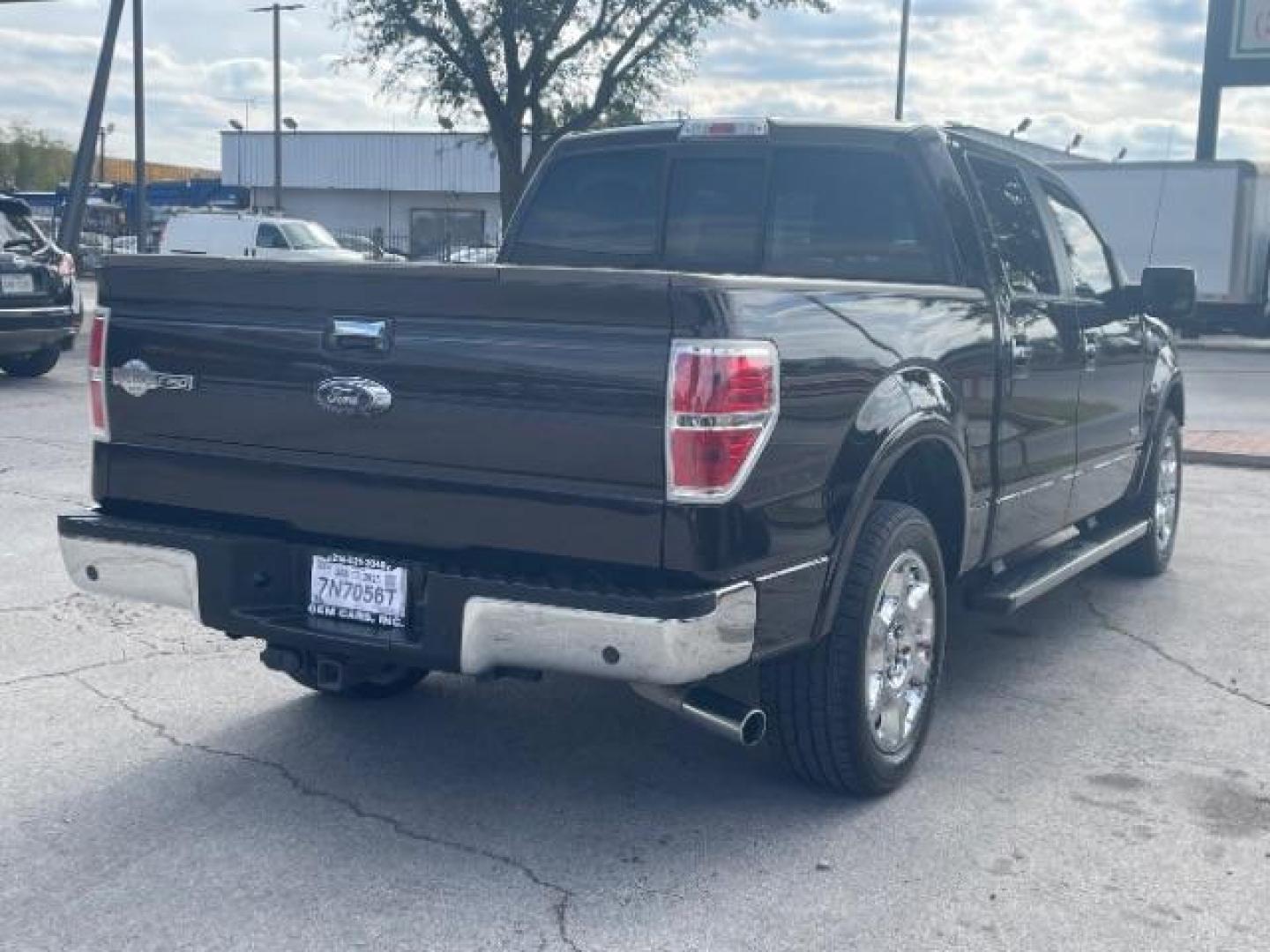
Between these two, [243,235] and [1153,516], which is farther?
[243,235]

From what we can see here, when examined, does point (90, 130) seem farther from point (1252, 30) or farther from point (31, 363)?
point (1252, 30)

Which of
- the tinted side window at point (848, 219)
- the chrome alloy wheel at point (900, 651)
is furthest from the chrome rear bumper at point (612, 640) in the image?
the tinted side window at point (848, 219)

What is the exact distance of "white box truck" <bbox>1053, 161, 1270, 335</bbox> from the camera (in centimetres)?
2548

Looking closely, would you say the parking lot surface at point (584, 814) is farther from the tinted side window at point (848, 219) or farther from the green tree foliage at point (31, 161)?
the green tree foliage at point (31, 161)

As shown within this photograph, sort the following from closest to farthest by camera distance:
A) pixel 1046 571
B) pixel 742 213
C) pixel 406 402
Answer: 1. pixel 406 402
2. pixel 742 213
3. pixel 1046 571

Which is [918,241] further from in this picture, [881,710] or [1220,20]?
[1220,20]

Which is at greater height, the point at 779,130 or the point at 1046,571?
the point at 779,130

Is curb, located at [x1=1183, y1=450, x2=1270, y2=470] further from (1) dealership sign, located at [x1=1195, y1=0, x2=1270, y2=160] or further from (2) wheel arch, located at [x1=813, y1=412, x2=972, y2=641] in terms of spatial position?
(1) dealership sign, located at [x1=1195, y1=0, x2=1270, y2=160]

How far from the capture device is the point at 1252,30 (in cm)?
2755

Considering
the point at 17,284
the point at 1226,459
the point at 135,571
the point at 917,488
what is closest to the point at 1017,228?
the point at 917,488

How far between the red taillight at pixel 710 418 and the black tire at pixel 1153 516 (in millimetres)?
4187

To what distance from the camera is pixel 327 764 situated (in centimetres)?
471

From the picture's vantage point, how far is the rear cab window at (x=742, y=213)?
5332mm

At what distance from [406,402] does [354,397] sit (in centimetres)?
16
